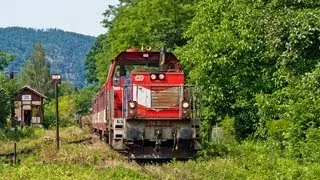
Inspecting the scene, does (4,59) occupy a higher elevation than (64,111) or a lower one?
higher

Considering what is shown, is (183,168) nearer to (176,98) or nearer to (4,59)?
(176,98)

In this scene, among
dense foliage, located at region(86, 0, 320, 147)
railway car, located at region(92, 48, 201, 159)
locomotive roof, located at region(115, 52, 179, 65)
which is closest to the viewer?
dense foliage, located at region(86, 0, 320, 147)

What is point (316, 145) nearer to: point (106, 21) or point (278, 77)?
point (278, 77)

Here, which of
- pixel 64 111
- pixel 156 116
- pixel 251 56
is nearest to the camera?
pixel 156 116

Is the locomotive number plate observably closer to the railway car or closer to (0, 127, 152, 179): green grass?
the railway car

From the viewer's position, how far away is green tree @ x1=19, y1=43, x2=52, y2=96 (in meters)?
132

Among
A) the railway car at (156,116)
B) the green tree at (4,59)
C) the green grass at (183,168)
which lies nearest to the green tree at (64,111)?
the green tree at (4,59)

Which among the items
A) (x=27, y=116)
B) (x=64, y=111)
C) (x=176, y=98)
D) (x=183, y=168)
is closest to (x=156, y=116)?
(x=176, y=98)

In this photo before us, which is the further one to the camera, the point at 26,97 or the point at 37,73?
the point at 37,73

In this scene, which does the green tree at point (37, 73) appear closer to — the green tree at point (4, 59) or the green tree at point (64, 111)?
the green tree at point (64, 111)

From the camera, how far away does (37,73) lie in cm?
13550

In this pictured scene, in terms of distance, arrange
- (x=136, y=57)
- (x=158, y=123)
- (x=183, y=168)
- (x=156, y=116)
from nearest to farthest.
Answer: (x=183, y=168)
(x=158, y=123)
(x=156, y=116)
(x=136, y=57)

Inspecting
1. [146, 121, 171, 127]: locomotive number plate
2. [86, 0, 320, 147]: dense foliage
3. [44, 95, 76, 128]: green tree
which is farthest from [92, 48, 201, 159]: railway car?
A: [44, 95, 76, 128]: green tree

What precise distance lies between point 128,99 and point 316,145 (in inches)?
240
